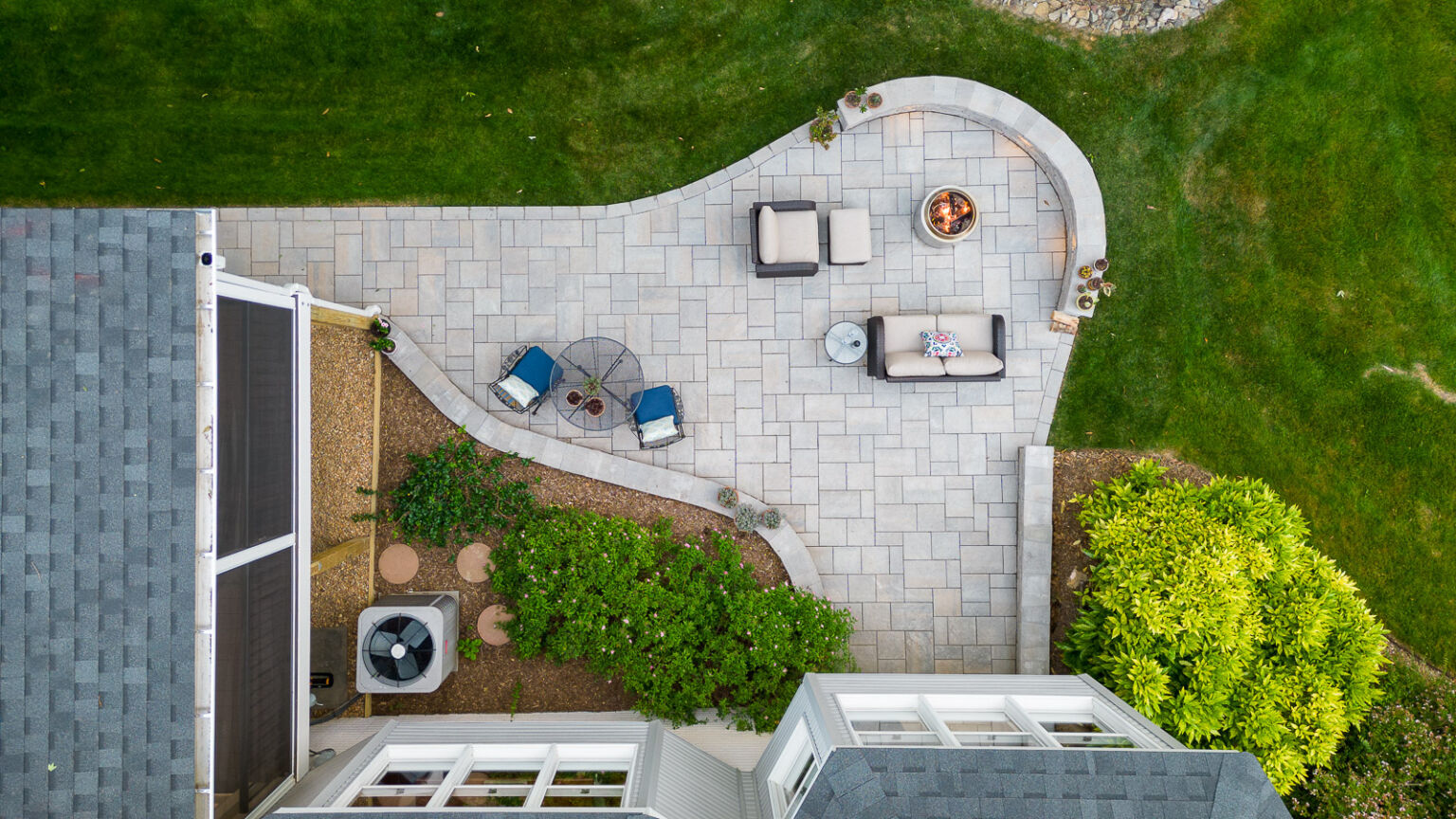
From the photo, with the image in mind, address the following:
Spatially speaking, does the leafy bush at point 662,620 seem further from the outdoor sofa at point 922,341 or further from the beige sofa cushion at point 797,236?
the beige sofa cushion at point 797,236

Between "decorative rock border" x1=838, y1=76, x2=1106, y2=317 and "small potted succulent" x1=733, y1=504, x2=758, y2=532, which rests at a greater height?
"decorative rock border" x1=838, y1=76, x2=1106, y2=317

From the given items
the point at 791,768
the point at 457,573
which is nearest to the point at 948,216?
the point at 791,768

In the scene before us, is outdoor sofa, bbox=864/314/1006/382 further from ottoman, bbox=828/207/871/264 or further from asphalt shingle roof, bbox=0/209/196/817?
asphalt shingle roof, bbox=0/209/196/817

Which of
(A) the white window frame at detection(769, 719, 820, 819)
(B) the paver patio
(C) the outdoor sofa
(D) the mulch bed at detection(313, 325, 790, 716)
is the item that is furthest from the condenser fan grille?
(C) the outdoor sofa

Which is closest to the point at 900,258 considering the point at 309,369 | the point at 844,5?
the point at 844,5

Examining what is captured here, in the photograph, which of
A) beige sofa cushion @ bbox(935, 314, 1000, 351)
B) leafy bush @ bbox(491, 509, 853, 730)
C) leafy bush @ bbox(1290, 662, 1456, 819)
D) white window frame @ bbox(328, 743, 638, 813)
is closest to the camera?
white window frame @ bbox(328, 743, 638, 813)

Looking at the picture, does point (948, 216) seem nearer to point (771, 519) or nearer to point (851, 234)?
point (851, 234)
